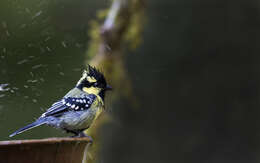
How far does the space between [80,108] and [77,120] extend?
8 centimetres

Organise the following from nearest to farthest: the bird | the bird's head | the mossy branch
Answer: the bird
the bird's head
the mossy branch

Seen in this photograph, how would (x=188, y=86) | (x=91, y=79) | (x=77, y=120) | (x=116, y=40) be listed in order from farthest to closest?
(x=188, y=86), (x=116, y=40), (x=91, y=79), (x=77, y=120)

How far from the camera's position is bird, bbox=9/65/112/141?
2.03 metres

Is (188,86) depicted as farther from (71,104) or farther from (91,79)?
(71,104)

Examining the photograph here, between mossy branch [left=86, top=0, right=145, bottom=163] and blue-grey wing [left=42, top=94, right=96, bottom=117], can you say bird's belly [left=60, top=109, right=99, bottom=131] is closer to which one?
blue-grey wing [left=42, top=94, right=96, bottom=117]

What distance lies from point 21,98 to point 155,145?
1319 mm

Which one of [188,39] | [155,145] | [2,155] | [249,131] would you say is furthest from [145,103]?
[2,155]

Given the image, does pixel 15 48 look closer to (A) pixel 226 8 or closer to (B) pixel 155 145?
(B) pixel 155 145

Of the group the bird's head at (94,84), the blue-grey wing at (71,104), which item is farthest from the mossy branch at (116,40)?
the blue-grey wing at (71,104)

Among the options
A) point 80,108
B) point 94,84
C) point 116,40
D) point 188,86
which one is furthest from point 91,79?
point 188,86

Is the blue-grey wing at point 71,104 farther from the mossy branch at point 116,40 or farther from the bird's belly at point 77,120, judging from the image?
the mossy branch at point 116,40

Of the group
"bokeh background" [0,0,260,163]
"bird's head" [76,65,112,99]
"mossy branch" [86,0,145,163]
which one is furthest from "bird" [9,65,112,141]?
"bokeh background" [0,0,260,163]

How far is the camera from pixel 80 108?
6.91ft

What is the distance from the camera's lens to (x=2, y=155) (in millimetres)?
1219
